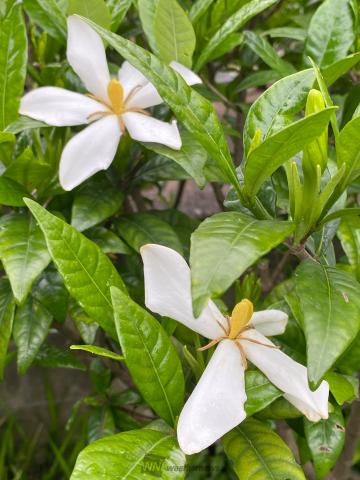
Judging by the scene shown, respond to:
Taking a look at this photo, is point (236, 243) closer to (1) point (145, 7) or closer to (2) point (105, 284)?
(2) point (105, 284)

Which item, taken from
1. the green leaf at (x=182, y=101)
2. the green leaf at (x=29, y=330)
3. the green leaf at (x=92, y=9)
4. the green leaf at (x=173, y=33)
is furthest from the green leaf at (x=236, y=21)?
the green leaf at (x=29, y=330)

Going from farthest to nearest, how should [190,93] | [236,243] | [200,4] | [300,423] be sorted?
[200,4]
[300,423]
[190,93]
[236,243]

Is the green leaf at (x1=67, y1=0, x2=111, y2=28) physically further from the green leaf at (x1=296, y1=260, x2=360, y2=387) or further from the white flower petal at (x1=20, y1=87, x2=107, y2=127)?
the green leaf at (x1=296, y1=260, x2=360, y2=387)

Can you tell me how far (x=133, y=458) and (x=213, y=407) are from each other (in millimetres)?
103

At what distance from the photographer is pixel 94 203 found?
3.10ft

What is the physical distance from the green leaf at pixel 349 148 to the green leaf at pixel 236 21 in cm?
34

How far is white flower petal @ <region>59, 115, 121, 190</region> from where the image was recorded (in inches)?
33.4

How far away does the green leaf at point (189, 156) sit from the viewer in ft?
2.72

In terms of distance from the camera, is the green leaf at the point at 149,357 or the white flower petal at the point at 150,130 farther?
the white flower petal at the point at 150,130

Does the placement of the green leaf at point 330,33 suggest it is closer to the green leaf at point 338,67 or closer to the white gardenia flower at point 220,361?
the green leaf at point 338,67

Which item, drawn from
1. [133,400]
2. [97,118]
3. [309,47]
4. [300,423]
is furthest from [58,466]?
[309,47]

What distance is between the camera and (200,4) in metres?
1.03

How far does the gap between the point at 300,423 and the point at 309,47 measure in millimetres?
595

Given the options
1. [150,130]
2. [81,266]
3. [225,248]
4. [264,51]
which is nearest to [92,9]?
[150,130]
